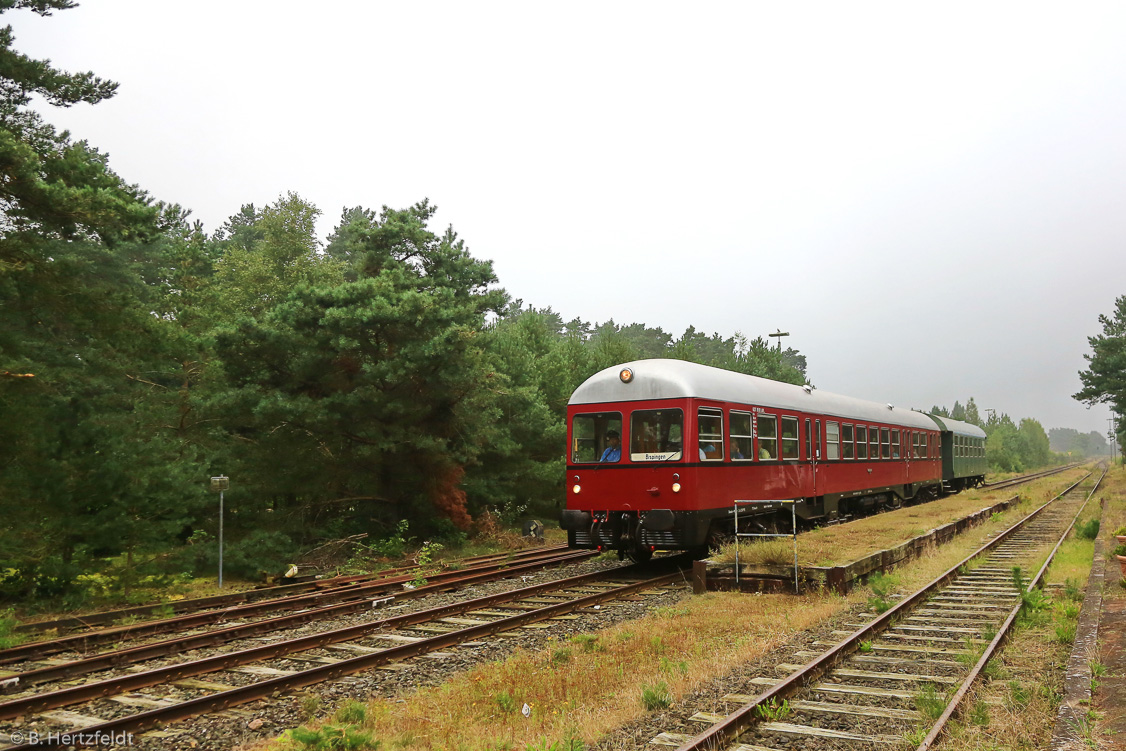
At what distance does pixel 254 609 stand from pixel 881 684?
8183 millimetres

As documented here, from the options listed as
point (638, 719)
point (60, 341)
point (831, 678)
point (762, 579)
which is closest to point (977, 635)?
point (831, 678)

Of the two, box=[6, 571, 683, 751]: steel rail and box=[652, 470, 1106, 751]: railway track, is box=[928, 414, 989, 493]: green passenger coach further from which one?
box=[6, 571, 683, 751]: steel rail

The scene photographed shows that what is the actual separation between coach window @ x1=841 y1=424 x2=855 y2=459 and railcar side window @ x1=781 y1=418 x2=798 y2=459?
131 inches

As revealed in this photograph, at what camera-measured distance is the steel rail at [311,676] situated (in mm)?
5922

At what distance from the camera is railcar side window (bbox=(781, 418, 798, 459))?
50.0 ft

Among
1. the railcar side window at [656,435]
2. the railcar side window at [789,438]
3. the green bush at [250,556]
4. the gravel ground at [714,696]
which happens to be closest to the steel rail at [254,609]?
the green bush at [250,556]

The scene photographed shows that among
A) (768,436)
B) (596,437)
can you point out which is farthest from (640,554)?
(768,436)

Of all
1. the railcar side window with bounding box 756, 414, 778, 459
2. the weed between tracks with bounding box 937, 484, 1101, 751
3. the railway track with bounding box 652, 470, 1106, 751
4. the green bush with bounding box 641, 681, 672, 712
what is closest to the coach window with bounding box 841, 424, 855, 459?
the railcar side window with bounding box 756, 414, 778, 459

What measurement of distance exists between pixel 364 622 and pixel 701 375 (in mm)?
6325

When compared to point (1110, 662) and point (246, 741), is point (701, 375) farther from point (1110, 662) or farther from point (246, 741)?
point (246, 741)

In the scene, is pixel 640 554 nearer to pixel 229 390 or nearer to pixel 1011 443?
pixel 229 390

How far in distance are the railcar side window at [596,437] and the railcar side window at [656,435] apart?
0.29 meters

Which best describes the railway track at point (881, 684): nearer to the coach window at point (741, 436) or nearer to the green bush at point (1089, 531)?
the coach window at point (741, 436)

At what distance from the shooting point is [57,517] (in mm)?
11672
